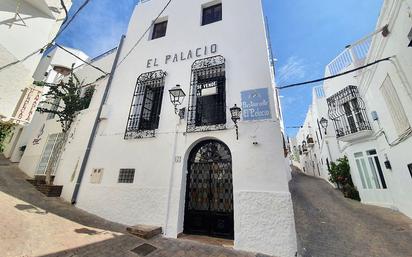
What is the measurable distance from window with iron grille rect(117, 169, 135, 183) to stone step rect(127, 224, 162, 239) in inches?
66.6

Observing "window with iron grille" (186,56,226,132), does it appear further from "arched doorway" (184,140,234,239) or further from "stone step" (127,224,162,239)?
"stone step" (127,224,162,239)

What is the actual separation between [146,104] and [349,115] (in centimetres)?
1130

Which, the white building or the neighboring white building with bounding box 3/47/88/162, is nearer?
the white building

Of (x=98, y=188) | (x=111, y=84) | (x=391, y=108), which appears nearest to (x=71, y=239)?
(x=98, y=188)

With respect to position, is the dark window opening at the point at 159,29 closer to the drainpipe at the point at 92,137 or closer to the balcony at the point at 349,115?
the drainpipe at the point at 92,137

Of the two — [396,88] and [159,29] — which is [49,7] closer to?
[159,29]

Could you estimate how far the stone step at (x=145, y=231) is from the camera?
496 centimetres

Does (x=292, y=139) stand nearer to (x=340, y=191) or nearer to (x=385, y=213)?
(x=340, y=191)

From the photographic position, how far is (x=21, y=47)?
7176 millimetres

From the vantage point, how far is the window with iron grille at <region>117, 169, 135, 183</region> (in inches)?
254

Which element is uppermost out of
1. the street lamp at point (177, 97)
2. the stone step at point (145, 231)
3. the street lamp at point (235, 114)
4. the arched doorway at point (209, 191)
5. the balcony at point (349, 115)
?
the balcony at point (349, 115)

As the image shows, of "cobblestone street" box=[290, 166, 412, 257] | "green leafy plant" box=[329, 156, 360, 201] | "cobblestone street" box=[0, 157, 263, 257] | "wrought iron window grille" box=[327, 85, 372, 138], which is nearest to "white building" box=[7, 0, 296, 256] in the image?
"cobblestone street" box=[0, 157, 263, 257]

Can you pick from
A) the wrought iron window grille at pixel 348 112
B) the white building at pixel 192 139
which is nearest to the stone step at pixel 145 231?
the white building at pixel 192 139

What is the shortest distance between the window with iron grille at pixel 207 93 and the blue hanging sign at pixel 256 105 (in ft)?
2.70
